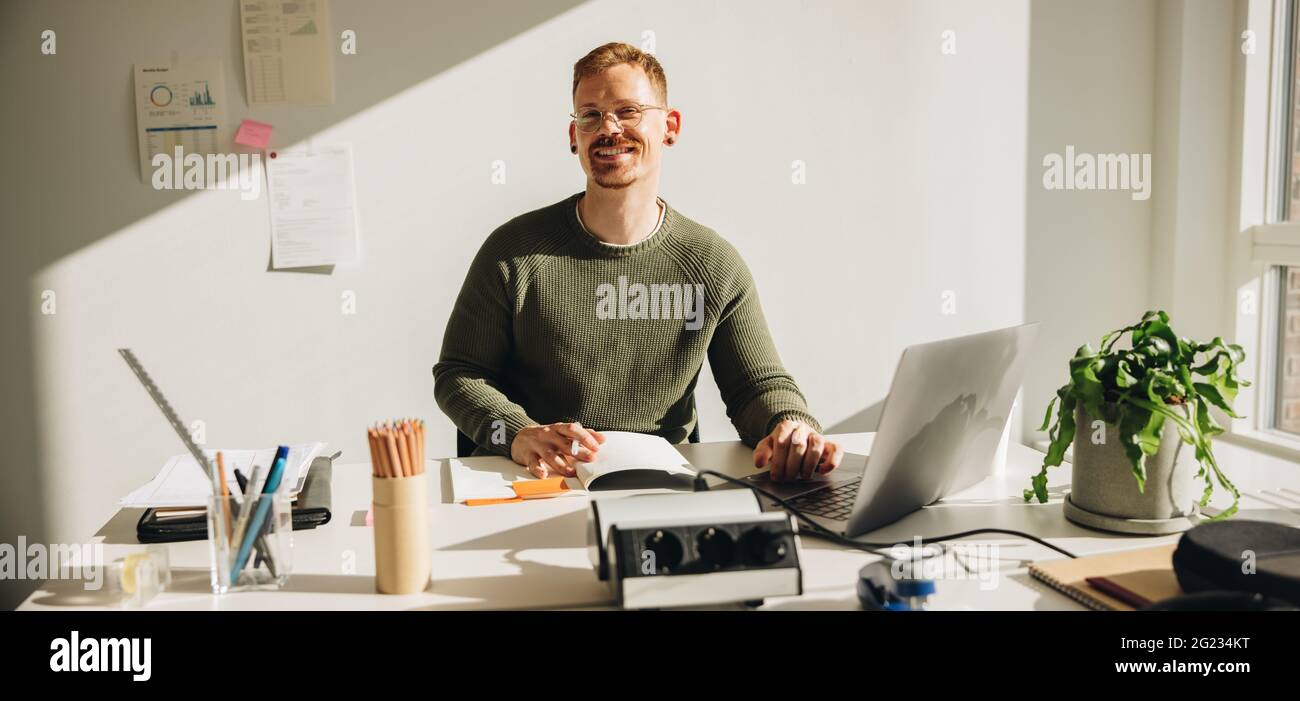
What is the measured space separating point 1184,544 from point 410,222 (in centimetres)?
222

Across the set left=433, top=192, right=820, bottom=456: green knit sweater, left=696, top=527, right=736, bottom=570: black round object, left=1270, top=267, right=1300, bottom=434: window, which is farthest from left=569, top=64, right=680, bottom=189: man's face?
left=1270, top=267, right=1300, bottom=434: window

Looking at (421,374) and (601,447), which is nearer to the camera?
(601,447)

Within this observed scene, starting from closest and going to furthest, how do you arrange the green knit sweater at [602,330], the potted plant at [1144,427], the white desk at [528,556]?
the white desk at [528,556] < the potted plant at [1144,427] < the green knit sweater at [602,330]

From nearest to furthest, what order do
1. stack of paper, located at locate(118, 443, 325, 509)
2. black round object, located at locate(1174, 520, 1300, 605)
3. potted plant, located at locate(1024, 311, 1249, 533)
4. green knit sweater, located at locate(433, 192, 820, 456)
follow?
black round object, located at locate(1174, 520, 1300, 605)
potted plant, located at locate(1024, 311, 1249, 533)
stack of paper, located at locate(118, 443, 325, 509)
green knit sweater, located at locate(433, 192, 820, 456)

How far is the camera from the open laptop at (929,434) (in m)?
1.15

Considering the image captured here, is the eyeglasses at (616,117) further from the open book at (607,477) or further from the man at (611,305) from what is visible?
the open book at (607,477)

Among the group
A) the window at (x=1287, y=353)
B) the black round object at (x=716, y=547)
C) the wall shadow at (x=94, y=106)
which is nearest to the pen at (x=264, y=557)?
the black round object at (x=716, y=547)

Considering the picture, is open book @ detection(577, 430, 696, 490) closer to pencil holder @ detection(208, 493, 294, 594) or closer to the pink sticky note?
pencil holder @ detection(208, 493, 294, 594)

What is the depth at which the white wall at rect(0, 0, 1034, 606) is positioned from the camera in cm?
269

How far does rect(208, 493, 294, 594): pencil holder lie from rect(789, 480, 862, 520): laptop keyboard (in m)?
0.69
